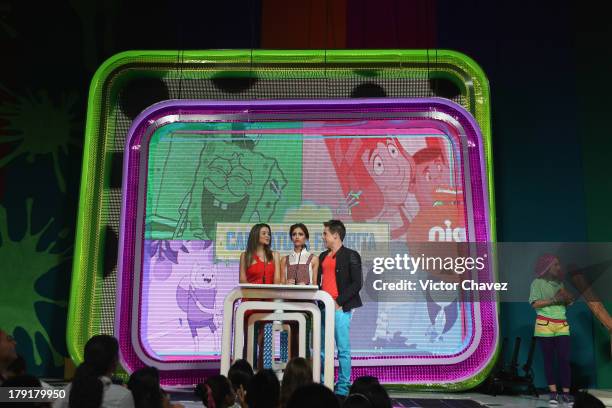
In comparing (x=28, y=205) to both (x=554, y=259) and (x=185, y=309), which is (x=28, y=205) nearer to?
(x=185, y=309)

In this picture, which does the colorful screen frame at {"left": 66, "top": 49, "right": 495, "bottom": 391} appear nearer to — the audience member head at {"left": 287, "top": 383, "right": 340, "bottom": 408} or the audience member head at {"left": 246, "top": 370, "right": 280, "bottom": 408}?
the audience member head at {"left": 246, "top": 370, "right": 280, "bottom": 408}

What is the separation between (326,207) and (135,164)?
158 centimetres

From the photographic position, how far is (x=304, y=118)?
5.48 m

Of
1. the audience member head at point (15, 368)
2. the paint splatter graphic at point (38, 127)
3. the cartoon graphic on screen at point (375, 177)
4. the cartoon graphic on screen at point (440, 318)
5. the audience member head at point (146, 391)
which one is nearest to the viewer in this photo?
the audience member head at point (146, 391)

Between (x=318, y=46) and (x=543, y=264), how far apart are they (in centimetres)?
270

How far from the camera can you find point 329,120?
18.0 ft

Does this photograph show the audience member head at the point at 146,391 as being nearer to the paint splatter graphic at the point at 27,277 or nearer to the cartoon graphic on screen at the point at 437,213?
the cartoon graphic on screen at the point at 437,213

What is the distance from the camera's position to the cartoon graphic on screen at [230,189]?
5488 millimetres

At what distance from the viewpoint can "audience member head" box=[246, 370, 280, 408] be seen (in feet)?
6.97

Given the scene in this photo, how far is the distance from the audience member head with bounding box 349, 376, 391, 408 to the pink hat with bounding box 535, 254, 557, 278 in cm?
313

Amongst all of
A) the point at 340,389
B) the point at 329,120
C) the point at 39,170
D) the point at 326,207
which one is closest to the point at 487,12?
the point at 329,120

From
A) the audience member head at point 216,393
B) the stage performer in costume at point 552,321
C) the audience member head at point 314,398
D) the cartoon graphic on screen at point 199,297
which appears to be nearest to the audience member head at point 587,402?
the audience member head at point 314,398

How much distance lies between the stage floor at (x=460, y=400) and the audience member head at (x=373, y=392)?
2.05m

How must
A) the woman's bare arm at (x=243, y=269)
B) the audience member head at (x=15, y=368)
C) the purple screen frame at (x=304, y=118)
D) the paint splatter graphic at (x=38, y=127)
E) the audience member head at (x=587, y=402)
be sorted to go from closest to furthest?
the audience member head at (x=587, y=402), the audience member head at (x=15, y=368), the woman's bare arm at (x=243, y=269), the purple screen frame at (x=304, y=118), the paint splatter graphic at (x=38, y=127)
